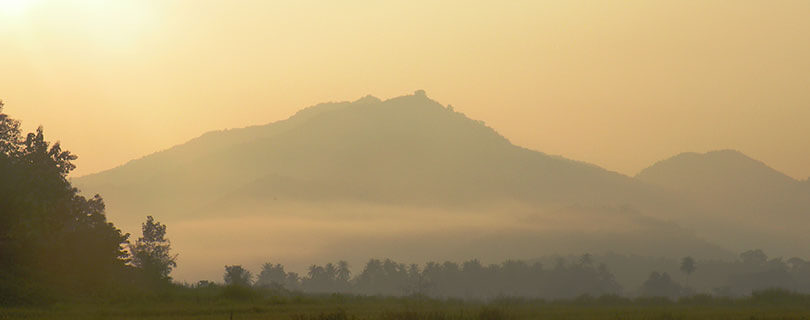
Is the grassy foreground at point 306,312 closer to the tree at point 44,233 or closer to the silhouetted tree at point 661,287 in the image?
the tree at point 44,233

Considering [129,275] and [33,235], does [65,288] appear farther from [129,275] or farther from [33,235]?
[129,275]

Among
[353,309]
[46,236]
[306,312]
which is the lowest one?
[306,312]

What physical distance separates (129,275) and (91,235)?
740 cm

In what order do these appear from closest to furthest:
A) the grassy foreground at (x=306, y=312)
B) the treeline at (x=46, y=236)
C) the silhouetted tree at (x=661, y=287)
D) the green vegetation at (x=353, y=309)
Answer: the grassy foreground at (x=306, y=312)
the green vegetation at (x=353, y=309)
the treeline at (x=46, y=236)
the silhouetted tree at (x=661, y=287)

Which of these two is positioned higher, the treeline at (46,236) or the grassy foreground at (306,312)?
the treeline at (46,236)

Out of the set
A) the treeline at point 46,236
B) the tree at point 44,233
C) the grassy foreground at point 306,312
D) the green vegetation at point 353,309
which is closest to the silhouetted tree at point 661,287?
the green vegetation at point 353,309

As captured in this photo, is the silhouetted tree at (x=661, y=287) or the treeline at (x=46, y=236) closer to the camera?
the treeline at (x=46, y=236)

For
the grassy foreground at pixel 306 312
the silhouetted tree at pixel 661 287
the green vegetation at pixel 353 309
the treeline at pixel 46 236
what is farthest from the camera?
the silhouetted tree at pixel 661 287

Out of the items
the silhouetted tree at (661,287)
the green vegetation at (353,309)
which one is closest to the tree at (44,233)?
the green vegetation at (353,309)

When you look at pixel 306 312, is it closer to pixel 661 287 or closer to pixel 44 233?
pixel 44 233

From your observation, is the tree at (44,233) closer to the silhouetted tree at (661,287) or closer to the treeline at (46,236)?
the treeline at (46,236)

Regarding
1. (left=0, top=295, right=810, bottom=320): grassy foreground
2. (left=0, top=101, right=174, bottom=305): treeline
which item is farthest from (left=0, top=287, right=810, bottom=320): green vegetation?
(left=0, top=101, right=174, bottom=305): treeline

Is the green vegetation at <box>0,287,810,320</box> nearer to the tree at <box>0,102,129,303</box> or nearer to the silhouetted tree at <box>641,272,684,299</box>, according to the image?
the tree at <box>0,102,129,303</box>

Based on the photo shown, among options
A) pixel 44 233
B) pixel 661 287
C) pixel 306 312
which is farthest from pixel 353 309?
pixel 661 287
